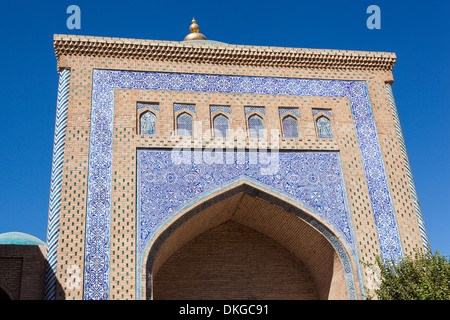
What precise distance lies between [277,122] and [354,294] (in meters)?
2.32

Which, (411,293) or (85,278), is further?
(85,278)

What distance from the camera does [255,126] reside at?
750 cm

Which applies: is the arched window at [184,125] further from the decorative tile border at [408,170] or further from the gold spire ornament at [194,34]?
the gold spire ornament at [194,34]

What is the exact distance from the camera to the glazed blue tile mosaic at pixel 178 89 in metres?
6.39

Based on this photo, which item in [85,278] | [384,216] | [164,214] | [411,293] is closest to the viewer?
[411,293]

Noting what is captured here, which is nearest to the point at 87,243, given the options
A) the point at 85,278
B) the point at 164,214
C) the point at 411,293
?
the point at 85,278

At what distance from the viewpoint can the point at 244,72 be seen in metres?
7.80

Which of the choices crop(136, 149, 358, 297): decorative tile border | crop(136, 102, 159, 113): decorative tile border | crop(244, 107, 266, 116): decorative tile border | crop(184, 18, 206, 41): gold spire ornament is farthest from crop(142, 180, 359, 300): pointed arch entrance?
crop(184, 18, 206, 41): gold spire ornament

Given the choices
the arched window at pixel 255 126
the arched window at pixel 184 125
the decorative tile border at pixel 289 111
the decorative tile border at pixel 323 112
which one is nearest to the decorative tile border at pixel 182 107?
the arched window at pixel 184 125

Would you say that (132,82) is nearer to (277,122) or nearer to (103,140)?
(103,140)

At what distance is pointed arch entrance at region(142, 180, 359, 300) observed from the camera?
22.9 ft

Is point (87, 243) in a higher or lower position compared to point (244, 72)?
lower

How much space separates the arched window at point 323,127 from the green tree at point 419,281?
206cm

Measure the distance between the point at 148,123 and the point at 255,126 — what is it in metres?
1.36
